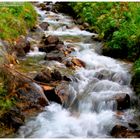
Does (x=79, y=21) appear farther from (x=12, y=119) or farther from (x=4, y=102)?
(x=12, y=119)

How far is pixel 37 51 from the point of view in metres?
10.1

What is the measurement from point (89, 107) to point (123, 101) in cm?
63

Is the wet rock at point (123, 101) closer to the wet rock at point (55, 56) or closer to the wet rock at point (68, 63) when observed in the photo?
the wet rock at point (68, 63)

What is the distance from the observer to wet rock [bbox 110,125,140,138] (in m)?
6.08

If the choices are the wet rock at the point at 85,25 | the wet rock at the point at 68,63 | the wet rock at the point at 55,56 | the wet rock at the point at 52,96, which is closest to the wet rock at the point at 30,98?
the wet rock at the point at 52,96

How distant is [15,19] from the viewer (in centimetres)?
1072

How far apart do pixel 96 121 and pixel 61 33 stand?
591cm

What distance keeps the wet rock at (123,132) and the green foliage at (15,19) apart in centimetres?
419

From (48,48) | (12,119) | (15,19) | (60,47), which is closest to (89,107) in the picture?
(12,119)

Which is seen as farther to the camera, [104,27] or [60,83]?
[104,27]

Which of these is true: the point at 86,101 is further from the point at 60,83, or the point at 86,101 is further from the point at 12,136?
the point at 12,136

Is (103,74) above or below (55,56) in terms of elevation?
below

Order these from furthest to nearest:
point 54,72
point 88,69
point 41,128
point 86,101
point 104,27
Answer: point 104,27 → point 88,69 → point 54,72 → point 86,101 → point 41,128

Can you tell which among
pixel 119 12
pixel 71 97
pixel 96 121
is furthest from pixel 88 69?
pixel 119 12
